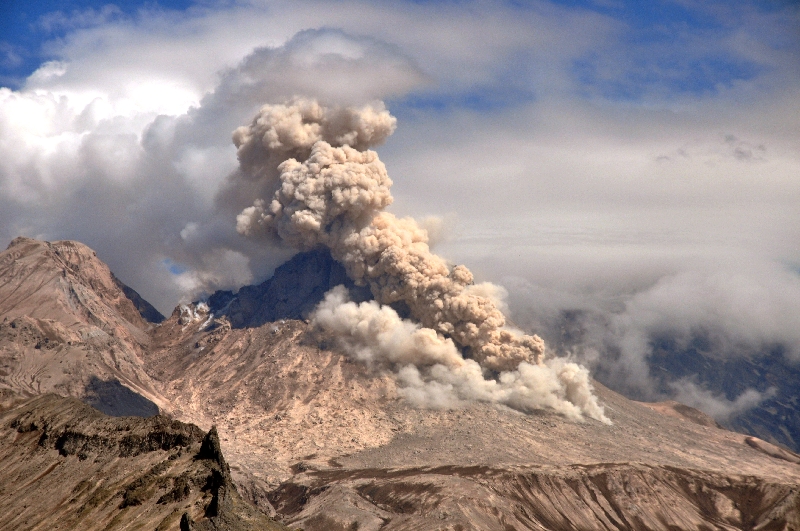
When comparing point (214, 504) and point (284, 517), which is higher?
point (214, 504)

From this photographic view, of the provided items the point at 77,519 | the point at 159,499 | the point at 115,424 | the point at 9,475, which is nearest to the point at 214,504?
the point at 159,499

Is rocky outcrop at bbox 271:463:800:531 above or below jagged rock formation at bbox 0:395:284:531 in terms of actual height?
below

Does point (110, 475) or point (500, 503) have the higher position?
point (110, 475)

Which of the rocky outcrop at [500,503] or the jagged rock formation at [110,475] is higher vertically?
the jagged rock formation at [110,475]

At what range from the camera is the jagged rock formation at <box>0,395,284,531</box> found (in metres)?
101

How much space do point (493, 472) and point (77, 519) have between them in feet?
317

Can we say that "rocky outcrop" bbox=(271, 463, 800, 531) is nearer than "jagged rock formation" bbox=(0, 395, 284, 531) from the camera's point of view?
No

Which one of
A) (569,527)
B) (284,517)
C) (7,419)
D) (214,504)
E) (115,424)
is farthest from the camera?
(569,527)

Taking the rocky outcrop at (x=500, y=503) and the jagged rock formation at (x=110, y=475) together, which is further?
the rocky outcrop at (x=500, y=503)

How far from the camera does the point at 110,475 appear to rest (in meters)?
119

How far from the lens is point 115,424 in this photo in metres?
131

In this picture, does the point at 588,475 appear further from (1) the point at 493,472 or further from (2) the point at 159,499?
(2) the point at 159,499

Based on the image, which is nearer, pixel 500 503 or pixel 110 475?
pixel 110 475

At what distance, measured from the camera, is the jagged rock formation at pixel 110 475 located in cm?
10111
